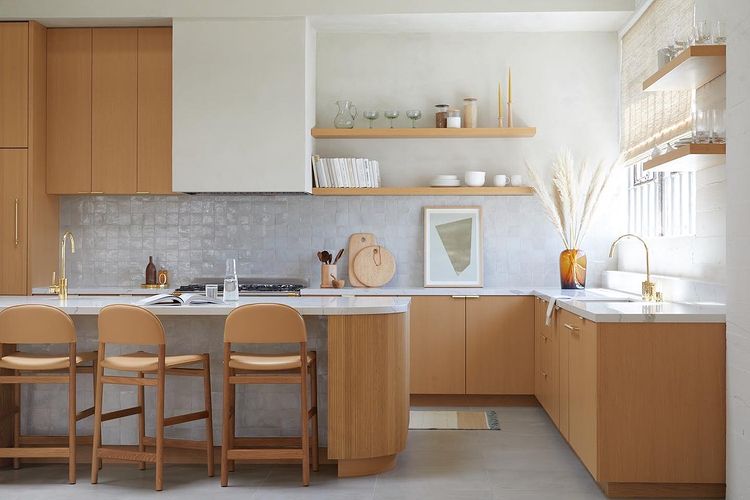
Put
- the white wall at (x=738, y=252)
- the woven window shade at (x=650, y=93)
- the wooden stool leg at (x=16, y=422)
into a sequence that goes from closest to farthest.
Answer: the white wall at (x=738, y=252) → the wooden stool leg at (x=16, y=422) → the woven window shade at (x=650, y=93)

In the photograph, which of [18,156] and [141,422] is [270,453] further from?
[18,156]

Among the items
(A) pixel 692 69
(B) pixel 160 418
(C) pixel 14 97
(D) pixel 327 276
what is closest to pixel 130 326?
(B) pixel 160 418

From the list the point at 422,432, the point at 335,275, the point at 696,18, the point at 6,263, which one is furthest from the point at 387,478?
the point at 6,263

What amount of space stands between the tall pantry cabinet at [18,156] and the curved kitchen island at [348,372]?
1942 mm

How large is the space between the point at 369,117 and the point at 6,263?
2.94 metres

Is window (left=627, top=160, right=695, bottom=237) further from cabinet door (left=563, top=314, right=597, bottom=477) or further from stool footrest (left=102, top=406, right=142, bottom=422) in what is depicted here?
stool footrest (left=102, top=406, right=142, bottom=422)

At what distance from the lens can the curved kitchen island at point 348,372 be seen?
3.85 meters

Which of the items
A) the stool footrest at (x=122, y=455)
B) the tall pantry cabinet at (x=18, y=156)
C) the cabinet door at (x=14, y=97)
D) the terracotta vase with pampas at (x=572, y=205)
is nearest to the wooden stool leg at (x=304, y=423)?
the stool footrest at (x=122, y=455)

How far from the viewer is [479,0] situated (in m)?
5.82

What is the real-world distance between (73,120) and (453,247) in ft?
10.2

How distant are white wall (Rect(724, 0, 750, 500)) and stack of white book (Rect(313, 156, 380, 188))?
3105mm

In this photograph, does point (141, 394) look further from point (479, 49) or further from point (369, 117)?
point (479, 49)

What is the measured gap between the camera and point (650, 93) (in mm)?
5273

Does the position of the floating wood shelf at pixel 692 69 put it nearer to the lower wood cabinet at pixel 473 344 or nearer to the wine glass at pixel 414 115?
the lower wood cabinet at pixel 473 344
